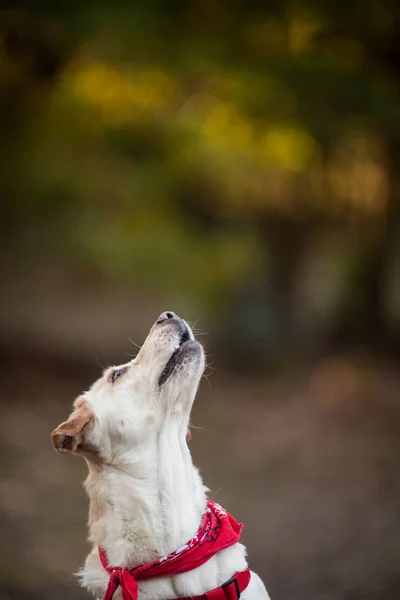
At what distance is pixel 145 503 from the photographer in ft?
10.5

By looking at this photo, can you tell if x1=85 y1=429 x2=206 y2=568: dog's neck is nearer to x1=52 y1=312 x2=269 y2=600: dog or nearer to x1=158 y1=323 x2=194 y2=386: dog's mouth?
x1=52 y1=312 x2=269 y2=600: dog

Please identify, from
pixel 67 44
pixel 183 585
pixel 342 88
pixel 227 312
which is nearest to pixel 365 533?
pixel 183 585

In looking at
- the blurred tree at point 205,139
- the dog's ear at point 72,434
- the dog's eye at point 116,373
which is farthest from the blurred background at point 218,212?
the dog's ear at point 72,434

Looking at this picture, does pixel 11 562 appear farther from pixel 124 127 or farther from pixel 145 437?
pixel 124 127

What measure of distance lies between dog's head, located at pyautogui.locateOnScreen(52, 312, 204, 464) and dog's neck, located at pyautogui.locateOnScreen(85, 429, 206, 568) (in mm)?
64

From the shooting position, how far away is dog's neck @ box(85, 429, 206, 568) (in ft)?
10.3

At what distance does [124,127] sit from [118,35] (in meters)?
1.52

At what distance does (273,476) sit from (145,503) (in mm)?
6178

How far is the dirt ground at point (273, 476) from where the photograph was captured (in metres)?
6.53

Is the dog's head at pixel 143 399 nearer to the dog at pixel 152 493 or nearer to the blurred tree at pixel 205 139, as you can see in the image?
the dog at pixel 152 493

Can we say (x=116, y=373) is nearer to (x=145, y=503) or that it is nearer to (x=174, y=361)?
(x=174, y=361)

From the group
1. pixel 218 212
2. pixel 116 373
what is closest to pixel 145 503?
pixel 116 373

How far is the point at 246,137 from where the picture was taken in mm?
14109

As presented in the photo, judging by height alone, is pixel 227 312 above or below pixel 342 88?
below
